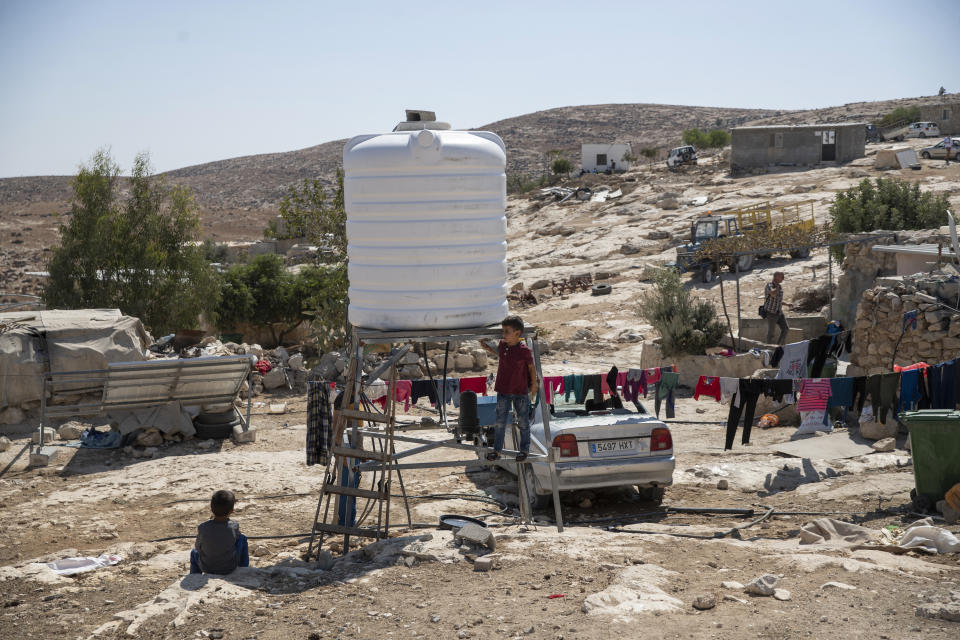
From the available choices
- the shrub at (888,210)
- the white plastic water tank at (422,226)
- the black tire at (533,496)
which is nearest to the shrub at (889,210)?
the shrub at (888,210)

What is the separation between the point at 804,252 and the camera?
2931 centimetres

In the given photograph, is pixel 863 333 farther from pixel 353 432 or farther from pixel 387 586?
pixel 387 586

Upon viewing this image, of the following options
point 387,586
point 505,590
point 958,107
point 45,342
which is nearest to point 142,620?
point 387,586

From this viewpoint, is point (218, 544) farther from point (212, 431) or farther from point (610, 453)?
point (212, 431)

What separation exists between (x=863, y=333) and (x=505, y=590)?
30.5 ft

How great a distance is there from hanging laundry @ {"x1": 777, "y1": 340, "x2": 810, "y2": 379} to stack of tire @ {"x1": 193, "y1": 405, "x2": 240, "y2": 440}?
875 cm

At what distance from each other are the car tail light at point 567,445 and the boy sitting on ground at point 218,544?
3506 millimetres

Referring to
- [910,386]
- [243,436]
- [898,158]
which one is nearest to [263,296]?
[243,436]

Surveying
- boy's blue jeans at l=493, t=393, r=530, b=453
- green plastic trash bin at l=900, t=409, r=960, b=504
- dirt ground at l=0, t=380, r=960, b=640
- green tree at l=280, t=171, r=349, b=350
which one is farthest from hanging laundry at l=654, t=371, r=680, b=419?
green tree at l=280, t=171, r=349, b=350

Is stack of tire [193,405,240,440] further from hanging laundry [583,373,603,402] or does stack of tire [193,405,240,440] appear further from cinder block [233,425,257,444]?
hanging laundry [583,373,603,402]

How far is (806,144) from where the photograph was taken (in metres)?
46.4

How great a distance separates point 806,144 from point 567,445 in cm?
4309

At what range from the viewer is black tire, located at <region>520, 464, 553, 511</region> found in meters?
9.26

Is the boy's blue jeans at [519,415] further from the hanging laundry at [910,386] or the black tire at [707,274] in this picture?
the black tire at [707,274]
